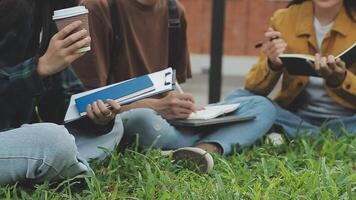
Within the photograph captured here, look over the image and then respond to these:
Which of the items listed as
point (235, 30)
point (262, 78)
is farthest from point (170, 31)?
point (235, 30)

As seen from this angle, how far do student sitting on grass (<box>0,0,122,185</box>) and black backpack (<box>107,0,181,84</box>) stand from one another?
49 cm

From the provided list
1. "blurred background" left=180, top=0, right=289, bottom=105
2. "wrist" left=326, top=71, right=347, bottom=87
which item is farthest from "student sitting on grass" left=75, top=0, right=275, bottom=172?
"blurred background" left=180, top=0, right=289, bottom=105

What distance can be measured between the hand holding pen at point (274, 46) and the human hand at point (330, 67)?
19 cm

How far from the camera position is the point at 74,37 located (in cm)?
306

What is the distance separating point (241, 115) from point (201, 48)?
1172cm

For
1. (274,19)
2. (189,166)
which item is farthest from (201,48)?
(189,166)

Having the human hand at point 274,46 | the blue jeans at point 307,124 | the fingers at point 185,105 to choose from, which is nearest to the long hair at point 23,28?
the fingers at point 185,105

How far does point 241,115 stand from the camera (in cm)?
431

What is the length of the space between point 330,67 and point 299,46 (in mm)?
441

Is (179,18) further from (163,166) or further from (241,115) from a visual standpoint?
(163,166)

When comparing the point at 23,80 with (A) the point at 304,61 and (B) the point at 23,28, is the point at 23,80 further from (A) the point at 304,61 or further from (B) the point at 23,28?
(A) the point at 304,61

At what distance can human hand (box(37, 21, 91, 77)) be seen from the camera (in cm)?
307

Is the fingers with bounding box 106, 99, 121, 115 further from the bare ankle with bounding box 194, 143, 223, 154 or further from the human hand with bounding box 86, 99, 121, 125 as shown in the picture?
the bare ankle with bounding box 194, 143, 223, 154

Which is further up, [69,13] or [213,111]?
[69,13]
